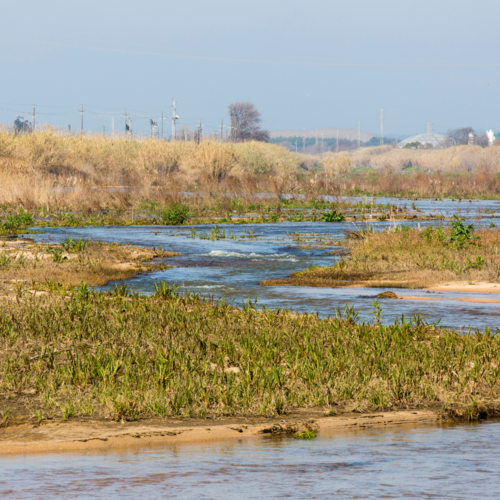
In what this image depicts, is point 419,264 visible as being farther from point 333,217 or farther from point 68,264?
point 333,217

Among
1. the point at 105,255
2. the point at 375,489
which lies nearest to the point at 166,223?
the point at 105,255

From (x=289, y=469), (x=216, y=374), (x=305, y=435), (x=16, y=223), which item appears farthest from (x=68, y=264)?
(x=289, y=469)

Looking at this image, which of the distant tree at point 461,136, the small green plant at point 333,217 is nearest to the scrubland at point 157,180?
the small green plant at point 333,217

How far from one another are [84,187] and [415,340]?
3037 cm

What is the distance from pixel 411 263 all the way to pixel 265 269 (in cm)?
319

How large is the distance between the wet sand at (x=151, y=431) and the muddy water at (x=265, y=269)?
437cm

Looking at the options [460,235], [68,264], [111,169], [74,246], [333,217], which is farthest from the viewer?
[111,169]

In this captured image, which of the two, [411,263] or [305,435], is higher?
[411,263]

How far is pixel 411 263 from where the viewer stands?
16250 millimetres

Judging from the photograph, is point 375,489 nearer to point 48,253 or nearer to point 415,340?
point 415,340

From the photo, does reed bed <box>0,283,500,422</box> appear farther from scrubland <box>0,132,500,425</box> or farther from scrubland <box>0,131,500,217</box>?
scrubland <box>0,131,500,217</box>

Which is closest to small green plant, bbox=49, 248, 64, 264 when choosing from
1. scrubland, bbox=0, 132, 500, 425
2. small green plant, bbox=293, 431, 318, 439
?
scrubland, bbox=0, 132, 500, 425

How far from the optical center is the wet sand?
5.39m

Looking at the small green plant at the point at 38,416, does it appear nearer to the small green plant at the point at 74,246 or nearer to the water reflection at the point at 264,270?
the water reflection at the point at 264,270
